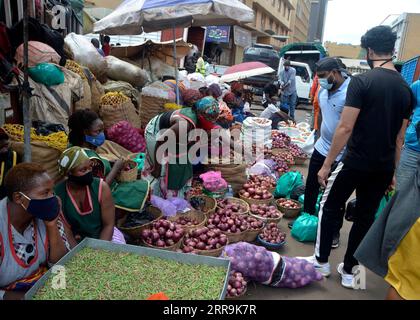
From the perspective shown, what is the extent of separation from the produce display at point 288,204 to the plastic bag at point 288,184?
0.34m

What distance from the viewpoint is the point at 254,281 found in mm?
3029

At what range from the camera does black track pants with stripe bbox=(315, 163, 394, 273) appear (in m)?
2.84

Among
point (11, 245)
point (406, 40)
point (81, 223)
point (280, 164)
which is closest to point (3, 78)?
point (81, 223)

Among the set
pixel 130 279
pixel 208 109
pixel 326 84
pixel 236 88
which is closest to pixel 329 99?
pixel 326 84

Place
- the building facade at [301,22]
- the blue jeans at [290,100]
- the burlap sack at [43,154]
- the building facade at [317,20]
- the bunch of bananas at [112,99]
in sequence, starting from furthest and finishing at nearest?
the building facade at [317,20] < the building facade at [301,22] < the blue jeans at [290,100] < the bunch of bananas at [112,99] < the burlap sack at [43,154]

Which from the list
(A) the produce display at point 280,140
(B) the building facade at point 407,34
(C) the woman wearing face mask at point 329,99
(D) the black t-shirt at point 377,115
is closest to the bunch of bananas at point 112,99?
(C) the woman wearing face mask at point 329,99

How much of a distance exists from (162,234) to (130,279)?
1.14m

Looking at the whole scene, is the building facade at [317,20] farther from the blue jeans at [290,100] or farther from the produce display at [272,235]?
the produce display at [272,235]

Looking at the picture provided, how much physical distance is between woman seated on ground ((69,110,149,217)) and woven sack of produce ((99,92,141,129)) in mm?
1552

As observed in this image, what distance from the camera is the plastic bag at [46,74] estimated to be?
152 inches

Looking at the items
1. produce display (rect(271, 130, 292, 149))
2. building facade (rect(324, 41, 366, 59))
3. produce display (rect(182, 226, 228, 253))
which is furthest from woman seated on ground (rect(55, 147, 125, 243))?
building facade (rect(324, 41, 366, 59))

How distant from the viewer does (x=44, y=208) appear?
1983 mm

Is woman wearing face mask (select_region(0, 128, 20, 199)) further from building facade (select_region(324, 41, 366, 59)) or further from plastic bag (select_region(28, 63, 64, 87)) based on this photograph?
building facade (select_region(324, 41, 366, 59))

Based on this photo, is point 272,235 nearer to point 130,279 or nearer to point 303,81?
point 130,279
